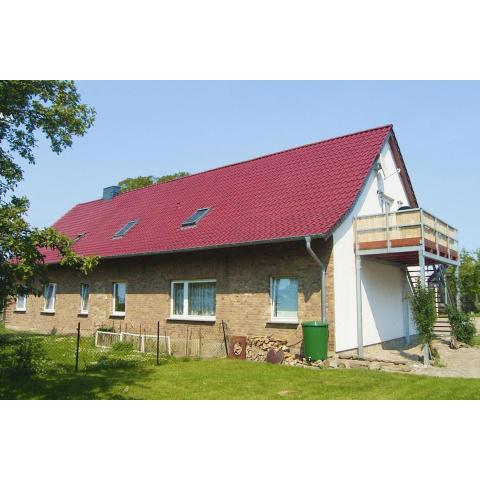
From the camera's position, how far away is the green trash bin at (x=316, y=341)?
11719 mm

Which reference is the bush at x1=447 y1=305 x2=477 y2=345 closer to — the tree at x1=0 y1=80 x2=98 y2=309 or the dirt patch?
the dirt patch

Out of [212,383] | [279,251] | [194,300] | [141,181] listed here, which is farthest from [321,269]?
[141,181]

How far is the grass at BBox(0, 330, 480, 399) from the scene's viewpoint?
820 centimetres

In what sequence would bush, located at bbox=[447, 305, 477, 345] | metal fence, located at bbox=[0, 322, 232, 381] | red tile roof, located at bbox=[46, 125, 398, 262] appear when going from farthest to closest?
bush, located at bbox=[447, 305, 477, 345]
red tile roof, located at bbox=[46, 125, 398, 262]
metal fence, located at bbox=[0, 322, 232, 381]

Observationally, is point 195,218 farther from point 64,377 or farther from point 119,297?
point 64,377

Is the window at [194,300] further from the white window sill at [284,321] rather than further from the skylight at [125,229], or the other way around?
the skylight at [125,229]

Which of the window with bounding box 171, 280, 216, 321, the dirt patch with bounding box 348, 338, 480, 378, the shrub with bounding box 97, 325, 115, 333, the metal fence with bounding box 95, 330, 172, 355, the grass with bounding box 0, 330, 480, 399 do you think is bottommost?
the grass with bounding box 0, 330, 480, 399

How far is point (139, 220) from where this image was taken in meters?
21.1

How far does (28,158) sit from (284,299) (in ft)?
25.9

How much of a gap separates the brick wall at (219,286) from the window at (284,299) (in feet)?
0.68

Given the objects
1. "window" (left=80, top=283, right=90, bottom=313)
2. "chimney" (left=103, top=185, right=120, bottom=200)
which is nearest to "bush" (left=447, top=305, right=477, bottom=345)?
"window" (left=80, top=283, right=90, bottom=313)

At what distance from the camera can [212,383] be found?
931cm

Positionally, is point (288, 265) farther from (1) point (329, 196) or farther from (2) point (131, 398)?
(2) point (131, 398)

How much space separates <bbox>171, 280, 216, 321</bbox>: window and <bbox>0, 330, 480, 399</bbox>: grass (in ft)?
10.8
